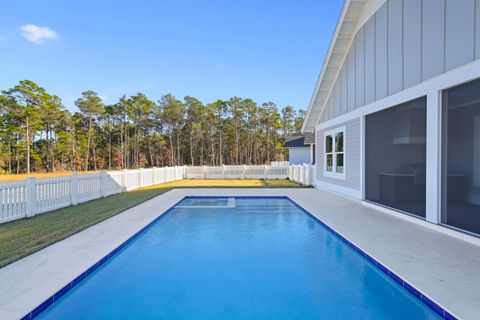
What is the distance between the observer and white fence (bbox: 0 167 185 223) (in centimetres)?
566

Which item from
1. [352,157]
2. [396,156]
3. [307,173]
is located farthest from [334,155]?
[307,173]

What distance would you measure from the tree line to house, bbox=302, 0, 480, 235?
2738cm

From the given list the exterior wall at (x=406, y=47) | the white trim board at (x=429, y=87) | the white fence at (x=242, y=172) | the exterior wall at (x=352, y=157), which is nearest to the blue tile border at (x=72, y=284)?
the white trim board at (x=429, y=87)

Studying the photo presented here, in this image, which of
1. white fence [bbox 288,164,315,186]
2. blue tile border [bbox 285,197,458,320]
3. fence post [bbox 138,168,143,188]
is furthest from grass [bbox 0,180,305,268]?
white fence [bbox 288,164,315,186]

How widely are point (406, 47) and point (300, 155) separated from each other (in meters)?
19.4

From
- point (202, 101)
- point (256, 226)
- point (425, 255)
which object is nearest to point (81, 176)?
point (256, 226)

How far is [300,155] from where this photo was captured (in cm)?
2500

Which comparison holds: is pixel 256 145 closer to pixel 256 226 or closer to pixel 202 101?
pixel 202 101

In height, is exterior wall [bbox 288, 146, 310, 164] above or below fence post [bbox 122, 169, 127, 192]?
above

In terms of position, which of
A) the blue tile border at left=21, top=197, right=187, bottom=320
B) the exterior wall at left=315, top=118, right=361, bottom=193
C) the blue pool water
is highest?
the exterior wall at left=315, top=118, right=361, bottom=193

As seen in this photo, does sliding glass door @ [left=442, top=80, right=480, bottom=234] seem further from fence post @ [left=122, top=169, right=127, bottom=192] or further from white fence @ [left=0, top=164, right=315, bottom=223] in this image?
fence post @ [left=122, top=169, right=127, bottom=192]

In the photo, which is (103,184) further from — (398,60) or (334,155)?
(398,60)

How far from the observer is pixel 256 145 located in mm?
40844

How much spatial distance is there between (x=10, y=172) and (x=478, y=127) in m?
38.9
